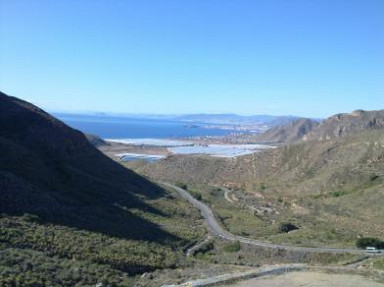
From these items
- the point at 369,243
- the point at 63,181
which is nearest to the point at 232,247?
the point at 369,243

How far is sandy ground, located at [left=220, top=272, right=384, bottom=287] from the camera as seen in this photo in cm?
2386

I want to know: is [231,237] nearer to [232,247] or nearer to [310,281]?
[232,247]

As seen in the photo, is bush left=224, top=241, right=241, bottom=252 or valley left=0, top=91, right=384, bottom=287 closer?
valley left=0, top=91, right=384, bottom=287

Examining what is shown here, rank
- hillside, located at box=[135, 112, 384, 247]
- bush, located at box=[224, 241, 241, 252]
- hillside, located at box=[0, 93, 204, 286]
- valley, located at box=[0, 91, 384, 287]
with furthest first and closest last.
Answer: hillside, located at box=[135, 112, 384, 247]
bush, located at box=[224, 241, 241, 252]
valley, located at box=[0, 91, 384, 287]
hillside, located at box=[0, 93, 204, 286]

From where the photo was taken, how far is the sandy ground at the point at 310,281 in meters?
23.9

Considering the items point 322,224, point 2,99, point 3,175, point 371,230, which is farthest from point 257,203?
point 3,175

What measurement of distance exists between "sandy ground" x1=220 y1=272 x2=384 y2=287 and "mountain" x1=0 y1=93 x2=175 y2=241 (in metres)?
13.5

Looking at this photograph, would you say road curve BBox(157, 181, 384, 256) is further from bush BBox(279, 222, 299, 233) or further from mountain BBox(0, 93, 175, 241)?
bush BBox(279, 222, 299, 233)

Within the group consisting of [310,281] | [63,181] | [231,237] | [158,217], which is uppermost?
[63,181]

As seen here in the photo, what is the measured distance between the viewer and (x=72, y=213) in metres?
37.1

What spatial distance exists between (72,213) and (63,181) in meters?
10.1

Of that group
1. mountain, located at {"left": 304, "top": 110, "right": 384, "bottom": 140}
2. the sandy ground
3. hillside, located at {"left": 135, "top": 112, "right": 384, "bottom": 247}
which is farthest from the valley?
mountain, located at {"left": 304, "top": 110, "right": 384, "bottom": 140}

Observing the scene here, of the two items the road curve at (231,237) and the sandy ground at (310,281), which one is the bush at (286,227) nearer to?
the road curve at (231,237)

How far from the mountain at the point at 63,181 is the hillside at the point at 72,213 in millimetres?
102
